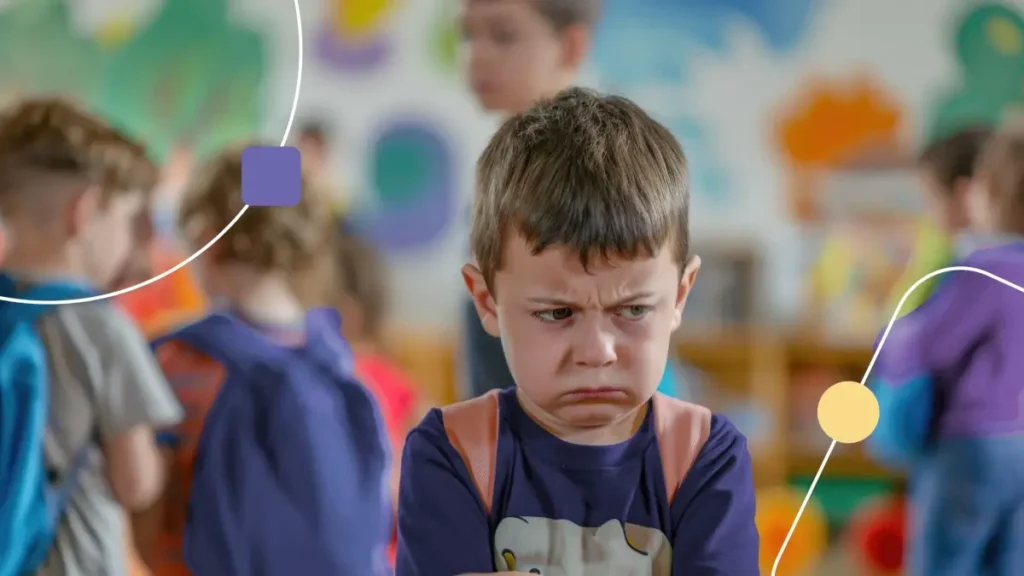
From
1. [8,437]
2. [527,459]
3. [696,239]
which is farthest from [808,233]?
[8,437]

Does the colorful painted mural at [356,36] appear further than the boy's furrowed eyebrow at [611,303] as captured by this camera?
Yes

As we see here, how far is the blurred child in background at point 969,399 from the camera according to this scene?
131cm

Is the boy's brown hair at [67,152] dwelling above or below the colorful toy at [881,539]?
above

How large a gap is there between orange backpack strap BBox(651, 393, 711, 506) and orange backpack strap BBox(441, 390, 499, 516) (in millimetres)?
128

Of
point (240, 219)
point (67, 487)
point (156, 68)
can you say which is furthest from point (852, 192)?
point (67, 487)

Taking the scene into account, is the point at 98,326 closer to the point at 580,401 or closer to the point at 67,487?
the point at 67,487

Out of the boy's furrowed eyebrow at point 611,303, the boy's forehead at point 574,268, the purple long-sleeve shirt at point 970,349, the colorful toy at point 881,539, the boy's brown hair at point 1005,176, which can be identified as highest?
the boy's brown hair at point 1005,176

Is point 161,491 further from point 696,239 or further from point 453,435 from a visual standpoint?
point 696,239

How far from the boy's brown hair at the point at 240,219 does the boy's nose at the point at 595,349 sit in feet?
1.80

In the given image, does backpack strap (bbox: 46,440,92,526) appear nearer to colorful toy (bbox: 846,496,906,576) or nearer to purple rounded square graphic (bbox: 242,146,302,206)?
purple rounded square graphic (bbox: 242,146,302,206)

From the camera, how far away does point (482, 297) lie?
3.05 feet

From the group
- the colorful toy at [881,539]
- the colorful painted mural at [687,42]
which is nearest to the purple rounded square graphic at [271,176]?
the colorful painted mural at [687,42]
